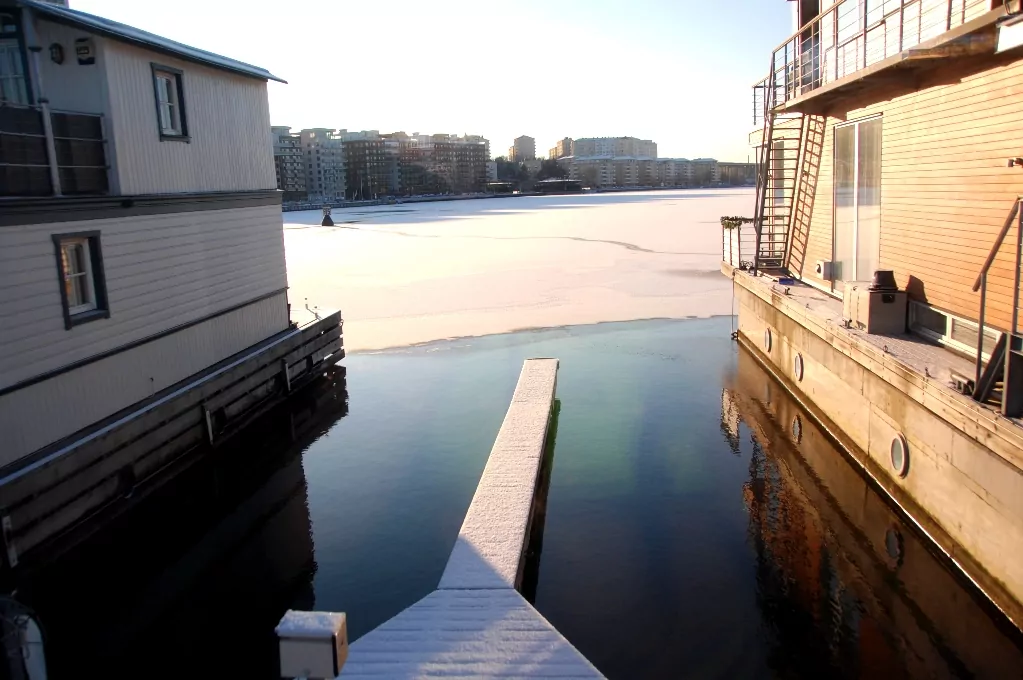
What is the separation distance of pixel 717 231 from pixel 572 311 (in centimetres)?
2658

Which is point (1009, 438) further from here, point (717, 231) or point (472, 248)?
point (717, 231)

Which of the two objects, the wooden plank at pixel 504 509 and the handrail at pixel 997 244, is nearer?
the handrail at pixel 997 244

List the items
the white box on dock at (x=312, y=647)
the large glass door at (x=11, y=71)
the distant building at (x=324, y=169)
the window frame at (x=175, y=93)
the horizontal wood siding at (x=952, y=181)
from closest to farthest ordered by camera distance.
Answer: the white box on dock at (x=312, y=647) < the horizontal wood siding at (x=952, y=181) < the large glass door at (x=11, y=71) < the window frame at (x=175, y=93) < the distant building at (x=324, y=169)

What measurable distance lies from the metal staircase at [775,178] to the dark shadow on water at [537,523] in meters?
7.69

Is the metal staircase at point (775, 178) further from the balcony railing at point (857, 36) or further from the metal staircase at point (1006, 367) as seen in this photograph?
the metal staircase at point (1006, 367)

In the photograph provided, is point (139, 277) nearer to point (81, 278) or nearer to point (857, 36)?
point (81, 278)

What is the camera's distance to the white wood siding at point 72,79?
11.8 meters

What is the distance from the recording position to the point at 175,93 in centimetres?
1376

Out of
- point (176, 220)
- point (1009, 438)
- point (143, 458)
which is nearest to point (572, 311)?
point (176, 220)

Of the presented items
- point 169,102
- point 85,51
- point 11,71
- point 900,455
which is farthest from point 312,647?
point 169,102

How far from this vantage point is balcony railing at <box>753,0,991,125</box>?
10.9 metres

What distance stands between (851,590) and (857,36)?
9.07 metres

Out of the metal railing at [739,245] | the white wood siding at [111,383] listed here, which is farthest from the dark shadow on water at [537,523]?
the metal railing at [739,245]

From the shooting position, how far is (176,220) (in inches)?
531
